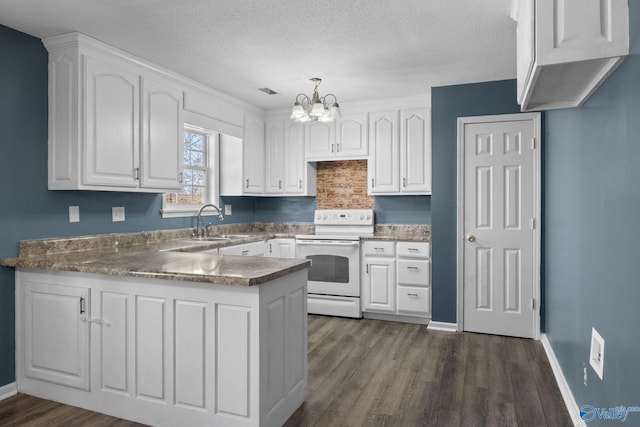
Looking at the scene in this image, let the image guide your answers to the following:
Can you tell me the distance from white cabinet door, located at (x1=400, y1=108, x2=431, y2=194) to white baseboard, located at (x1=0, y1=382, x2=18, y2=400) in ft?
11.9

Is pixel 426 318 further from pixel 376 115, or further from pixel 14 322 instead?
pixel 14 322

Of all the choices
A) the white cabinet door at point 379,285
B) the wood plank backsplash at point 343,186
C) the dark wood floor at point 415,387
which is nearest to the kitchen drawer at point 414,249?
the white cabinet door at point 379,285

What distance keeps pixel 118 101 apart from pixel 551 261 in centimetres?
355

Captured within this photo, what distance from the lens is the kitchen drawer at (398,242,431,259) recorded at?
13.8 feet

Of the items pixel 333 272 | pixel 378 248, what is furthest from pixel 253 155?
pixel 378 248

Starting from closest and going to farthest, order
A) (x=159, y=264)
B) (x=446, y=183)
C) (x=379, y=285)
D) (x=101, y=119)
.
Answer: (x=159, y=264)
(x=101, y=119)
(x=446, y=183)
(x=379, y=285)

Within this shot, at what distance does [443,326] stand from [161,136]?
312cm

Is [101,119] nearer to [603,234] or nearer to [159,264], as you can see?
[159,264]

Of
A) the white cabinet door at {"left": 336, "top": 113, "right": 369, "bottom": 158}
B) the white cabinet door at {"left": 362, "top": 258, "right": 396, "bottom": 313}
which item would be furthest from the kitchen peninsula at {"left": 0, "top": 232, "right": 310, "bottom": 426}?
the white cabinet door at {"left": 336, "top": 113, "right": 369, "bottom": 158}

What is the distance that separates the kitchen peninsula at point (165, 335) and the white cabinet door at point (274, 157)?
2.55 meters

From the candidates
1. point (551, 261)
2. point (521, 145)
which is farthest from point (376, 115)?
point (551, 261)

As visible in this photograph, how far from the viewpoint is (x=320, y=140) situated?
4.96m

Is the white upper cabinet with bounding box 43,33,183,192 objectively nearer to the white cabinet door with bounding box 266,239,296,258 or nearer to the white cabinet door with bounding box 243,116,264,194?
the white cabinet door with bounding box 243,116,264,194

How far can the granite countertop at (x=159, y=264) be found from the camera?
6.78 ft
